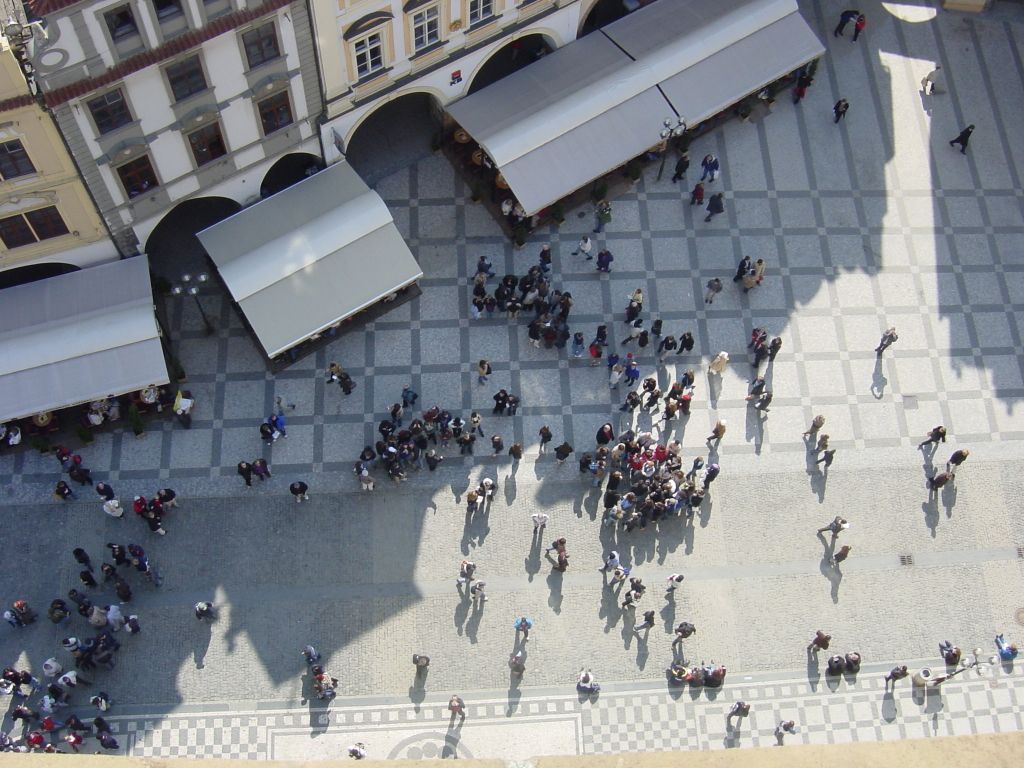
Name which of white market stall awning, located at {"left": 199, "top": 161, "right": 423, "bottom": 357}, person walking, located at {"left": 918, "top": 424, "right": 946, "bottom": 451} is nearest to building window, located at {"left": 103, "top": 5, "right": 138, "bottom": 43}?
white market stall awning, located at {"left": 199, "top": 161, "right": 423, "bottom": 357}

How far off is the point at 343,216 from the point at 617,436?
11088 mm

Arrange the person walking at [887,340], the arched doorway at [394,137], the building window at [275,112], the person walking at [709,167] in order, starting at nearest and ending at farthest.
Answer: the building window at [275,112]
the person walking at [887,340]
the person walking at [709,167]
the arched doorway at [394,137]

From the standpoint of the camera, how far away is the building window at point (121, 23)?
30.3m

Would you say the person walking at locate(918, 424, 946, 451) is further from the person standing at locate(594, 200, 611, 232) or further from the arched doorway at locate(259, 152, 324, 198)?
the arched doorway at locate(259, 152, 324, 198)

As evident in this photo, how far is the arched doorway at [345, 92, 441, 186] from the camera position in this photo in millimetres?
42406

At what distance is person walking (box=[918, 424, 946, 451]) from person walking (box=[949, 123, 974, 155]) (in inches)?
449

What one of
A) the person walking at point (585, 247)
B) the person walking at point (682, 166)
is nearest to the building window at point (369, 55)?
the person walking at point (585, 247)

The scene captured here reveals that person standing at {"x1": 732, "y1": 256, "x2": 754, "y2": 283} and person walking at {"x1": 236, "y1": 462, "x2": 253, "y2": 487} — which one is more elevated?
person standing at {"x1": 732, "y1": 256, "x2": 754, "y2": 283}

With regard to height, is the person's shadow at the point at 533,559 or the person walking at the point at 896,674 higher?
the person's shadow at the point at 533,559

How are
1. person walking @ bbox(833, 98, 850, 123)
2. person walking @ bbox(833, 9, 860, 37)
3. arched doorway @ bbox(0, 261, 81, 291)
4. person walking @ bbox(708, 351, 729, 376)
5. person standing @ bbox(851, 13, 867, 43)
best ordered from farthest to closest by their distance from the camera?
person walking @ bbox(833, 9, 860, 37) < person standing @ bbox(851, 13, 867, 43) < person walking @ bbox(833, 98, 850, 123) < person walking @ bbox(708, 351, 729, 376) < arched doorway @ bbox(0, 261, 81, 291)

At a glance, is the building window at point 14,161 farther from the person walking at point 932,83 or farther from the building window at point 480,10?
the person walking at point 932,83

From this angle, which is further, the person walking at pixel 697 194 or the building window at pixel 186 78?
the person walking at pixel 697 194

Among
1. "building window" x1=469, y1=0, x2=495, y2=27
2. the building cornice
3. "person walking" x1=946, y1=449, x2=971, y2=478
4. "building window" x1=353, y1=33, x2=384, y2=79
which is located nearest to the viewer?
the building cornice

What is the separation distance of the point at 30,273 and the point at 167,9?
1101 cm
